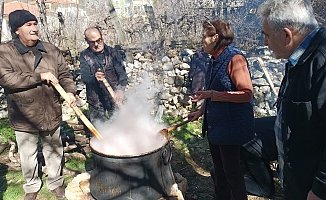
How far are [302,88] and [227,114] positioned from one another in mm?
983

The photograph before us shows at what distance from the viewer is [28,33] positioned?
9.85 ft

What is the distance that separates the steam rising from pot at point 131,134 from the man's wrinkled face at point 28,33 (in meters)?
1.38

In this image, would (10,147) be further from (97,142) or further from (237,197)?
(237,197)

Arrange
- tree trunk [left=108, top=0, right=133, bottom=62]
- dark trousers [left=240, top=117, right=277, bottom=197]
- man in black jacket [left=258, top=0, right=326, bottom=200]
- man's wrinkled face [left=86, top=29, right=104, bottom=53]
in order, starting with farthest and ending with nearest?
1. tree trunk [left=108, top=0, right=133, bottom=62]
2. man's wrinkled face [left=86, top=29, right=104, bottom=53]
3. dark trousers [left=240, top=117, right=277, bottom=197]
4. man in black jacket [left=258, top=0, right=326, bottom=200]

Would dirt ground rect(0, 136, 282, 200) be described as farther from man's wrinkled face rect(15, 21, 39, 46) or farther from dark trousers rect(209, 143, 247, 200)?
man's wrinkled face rect(15, 21, 39, 46)

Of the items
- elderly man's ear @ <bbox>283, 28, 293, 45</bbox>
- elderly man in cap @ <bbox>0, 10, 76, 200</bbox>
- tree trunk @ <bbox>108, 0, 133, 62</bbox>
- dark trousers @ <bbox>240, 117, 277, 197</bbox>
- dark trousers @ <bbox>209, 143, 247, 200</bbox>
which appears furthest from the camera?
tree trunk @ <bbox>108, 0, 133, 62</bbox>

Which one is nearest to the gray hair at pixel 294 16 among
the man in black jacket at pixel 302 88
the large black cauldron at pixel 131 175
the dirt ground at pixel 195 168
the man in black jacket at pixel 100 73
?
the man in black jacket at pixel 302 88

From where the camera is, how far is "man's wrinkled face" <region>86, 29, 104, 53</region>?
4000 millimetres

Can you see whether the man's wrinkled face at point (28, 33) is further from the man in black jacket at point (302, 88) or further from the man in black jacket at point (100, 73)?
the man in black jacket at point (302, 88)

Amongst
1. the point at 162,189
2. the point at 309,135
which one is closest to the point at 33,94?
the point at 162,189

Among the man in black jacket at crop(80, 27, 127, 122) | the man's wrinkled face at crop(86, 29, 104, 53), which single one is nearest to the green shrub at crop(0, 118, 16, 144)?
the man in black jacket at crop(80, 27, 127, 122)

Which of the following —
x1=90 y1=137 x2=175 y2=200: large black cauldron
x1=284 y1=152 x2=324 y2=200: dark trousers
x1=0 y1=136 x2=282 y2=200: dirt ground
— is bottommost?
x1=0 y1=136 x2=282 y2=200: dirt ground

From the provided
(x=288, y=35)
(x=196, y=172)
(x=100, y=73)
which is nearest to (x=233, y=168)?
(x=288, y=35)

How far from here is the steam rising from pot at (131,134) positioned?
2.96 metres
